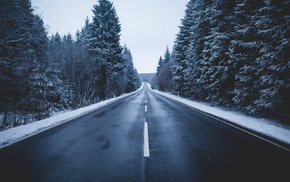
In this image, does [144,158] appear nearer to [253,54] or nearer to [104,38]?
[253,54]

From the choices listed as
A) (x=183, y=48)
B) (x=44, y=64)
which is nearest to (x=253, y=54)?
(x=44, y=64)

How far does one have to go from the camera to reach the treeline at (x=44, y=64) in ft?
30.4

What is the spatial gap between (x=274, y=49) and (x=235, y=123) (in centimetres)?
454

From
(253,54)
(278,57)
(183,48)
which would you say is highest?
(183,48)

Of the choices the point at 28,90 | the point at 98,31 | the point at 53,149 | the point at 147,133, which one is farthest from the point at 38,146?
the point at 98,31

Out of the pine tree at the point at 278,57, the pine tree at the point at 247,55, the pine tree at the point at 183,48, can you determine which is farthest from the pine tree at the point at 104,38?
the pine tree at the point at 278,57

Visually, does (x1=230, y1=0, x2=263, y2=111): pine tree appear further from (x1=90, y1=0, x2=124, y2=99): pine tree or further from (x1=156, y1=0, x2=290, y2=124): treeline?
(x1=90, y1=0, x2=124, y2=99): pine tree

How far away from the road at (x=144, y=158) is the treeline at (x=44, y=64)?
621 centimetres

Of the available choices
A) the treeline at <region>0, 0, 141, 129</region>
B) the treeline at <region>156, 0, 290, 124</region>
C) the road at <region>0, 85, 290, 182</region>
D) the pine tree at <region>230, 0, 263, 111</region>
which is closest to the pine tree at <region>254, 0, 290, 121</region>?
the treeline at <region>156, 0, 290, 124</region>

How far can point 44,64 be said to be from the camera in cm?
1493

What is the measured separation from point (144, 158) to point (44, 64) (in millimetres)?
15005

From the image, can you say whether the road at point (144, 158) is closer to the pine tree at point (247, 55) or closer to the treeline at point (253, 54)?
the treeline at point (253, 54)

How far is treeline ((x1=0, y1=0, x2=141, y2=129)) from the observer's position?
364 inches

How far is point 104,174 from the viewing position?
340cm
